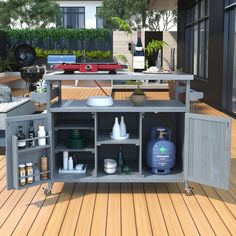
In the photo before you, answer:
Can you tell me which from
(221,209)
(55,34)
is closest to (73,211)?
(221,209)

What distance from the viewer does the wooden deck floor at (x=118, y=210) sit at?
3.31 m

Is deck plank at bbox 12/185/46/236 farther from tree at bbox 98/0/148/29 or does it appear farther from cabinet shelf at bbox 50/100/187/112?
tree at bbox 98/0/148/29

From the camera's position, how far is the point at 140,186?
4.38m

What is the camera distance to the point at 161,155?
4.11 metres

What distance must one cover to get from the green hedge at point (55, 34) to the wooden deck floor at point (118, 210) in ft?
51.2

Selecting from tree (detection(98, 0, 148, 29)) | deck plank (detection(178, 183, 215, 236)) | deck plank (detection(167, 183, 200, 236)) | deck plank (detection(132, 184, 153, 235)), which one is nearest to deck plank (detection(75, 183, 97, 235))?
deck plank (detection(132, 184, 153, 235))

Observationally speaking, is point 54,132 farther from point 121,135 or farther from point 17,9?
point 17,9

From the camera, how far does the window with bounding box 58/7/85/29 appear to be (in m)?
39.0

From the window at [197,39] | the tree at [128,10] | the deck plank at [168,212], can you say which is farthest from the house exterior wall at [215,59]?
the tree at [128,10]

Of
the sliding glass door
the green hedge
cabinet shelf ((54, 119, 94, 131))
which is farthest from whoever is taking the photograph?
the green hedge

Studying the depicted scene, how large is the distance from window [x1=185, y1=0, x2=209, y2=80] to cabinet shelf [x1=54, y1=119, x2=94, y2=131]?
7.64 metres

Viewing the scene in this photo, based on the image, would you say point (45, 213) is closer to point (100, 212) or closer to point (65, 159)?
point (100, 212)

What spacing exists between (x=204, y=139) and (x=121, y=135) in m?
0.77

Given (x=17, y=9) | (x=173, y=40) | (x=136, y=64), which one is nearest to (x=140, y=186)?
(x=136, y=64)
